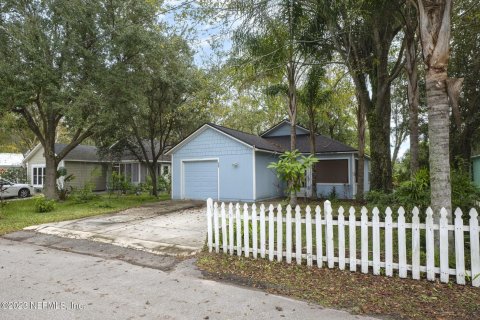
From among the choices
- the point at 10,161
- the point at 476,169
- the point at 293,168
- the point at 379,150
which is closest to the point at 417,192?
the point at 293,168

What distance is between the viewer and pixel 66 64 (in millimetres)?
12445

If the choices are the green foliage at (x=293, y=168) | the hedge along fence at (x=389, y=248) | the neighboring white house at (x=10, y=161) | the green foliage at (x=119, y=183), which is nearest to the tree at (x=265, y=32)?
the green foliage at (x=293, y=168)

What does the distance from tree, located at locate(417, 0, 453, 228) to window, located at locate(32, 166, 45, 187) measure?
25.0 m

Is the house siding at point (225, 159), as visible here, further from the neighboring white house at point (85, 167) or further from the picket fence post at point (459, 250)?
the picket fence post at point (459, 250)

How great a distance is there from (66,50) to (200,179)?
7.94m

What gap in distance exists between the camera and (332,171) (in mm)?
16359

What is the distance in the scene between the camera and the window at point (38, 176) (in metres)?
22.7

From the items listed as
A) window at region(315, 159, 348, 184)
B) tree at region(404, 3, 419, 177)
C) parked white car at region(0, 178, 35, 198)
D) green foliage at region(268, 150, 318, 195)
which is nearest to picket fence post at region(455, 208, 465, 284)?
green foliage at region(268, 150, 318, 195)

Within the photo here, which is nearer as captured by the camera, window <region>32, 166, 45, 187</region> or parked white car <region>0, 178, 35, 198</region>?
parked white car <region>0, 178, 35, 198</region>

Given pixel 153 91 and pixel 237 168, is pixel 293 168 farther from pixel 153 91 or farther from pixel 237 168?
pixel 153 91

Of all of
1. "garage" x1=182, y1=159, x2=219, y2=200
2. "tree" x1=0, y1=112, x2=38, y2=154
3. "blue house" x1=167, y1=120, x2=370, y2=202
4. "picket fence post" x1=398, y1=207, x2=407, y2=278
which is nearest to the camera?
"picket fence post" x1=398, y1=207, x2=407, y2=278

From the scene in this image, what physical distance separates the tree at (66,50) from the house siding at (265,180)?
7.02 m

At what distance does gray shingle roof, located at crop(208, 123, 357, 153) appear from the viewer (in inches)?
590

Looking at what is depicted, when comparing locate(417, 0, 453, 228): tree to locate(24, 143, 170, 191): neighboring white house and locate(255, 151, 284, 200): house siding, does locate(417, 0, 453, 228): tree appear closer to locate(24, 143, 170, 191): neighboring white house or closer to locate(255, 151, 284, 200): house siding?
locate(255, 151, 284, 200): house siding
